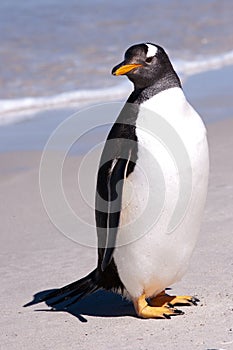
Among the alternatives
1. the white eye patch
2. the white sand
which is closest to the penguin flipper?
the white sand

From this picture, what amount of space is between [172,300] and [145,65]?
111 cm

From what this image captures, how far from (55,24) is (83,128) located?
6.38 metres

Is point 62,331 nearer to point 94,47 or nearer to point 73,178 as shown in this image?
point 73,178

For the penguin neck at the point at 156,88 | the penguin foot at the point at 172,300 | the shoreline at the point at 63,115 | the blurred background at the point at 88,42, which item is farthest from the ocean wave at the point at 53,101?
the penguin neck at the point at 156,88

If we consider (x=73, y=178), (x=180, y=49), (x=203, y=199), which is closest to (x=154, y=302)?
(x=203, y=199)

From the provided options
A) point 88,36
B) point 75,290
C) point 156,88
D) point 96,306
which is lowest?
point 96,306

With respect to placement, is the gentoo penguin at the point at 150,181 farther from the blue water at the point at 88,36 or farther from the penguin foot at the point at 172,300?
the blue water at the point at 88,36

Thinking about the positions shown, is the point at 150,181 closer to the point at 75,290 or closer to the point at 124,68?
the point at 124,68

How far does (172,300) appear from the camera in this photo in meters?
4.52

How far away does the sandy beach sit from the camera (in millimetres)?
4145

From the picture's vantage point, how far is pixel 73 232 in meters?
5.84

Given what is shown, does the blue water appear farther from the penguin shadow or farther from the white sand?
the penguin shadow

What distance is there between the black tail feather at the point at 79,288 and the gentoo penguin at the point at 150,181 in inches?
5.7

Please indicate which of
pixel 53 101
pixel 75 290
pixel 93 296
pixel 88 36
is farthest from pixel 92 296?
pixel 88 36
